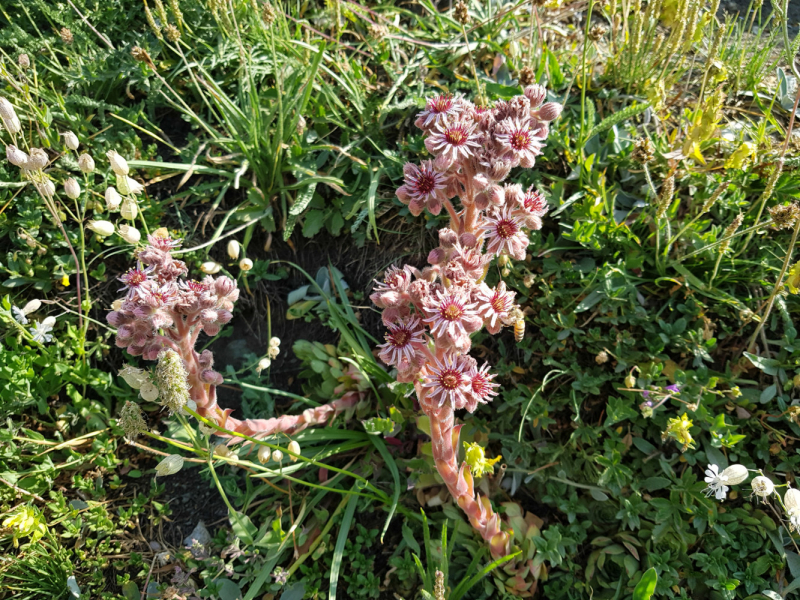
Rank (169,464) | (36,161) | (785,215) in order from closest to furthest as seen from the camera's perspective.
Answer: (169,464) < (785,215) < (36,161)

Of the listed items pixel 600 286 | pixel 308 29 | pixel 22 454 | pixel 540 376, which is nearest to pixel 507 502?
pixel 540 376

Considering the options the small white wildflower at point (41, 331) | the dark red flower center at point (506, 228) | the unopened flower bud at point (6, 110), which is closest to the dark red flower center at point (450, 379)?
the dark red flower center at point (506, 228)

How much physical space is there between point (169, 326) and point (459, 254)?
1045mm

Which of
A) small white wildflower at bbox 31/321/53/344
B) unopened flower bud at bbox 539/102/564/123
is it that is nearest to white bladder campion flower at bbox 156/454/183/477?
small white wildflower at bbox 31/321/53/344

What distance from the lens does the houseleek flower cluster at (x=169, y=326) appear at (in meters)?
1.71

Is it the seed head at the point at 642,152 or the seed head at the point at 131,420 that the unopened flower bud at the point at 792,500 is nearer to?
the seed head at the point at 642,152

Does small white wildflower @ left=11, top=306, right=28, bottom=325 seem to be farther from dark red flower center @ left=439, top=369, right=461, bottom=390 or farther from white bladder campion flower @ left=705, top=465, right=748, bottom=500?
white bladder campion flower @ left=705, top=465, right=748, bottom=500

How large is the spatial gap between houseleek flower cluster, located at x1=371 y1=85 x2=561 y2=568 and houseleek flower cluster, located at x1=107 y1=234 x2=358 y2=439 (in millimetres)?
634

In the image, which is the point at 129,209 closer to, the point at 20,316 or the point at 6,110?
the point at 6,110

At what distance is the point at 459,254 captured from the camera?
1.80 meters

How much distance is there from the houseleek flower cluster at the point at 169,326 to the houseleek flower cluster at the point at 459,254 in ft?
2.08

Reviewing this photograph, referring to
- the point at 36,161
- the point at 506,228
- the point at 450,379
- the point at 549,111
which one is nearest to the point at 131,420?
the point at 450,379

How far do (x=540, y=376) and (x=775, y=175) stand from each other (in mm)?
1248

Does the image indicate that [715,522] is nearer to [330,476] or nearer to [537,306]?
[537,306]
